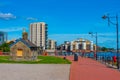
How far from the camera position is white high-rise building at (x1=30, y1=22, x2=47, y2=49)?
176375 mm

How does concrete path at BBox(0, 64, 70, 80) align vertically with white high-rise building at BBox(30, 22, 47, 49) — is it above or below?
below

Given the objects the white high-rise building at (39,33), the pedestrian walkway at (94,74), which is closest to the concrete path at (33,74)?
the pedestrian walkway at (94,74)

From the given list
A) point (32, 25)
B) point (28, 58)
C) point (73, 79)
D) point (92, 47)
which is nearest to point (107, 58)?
point (28, 58)

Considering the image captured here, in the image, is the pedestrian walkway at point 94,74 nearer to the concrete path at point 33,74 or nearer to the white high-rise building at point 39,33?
the concrete path at point 33,74

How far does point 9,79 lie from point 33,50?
114 feet

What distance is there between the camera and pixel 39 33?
590ft

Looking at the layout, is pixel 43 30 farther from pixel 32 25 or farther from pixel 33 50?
pixel 33 50

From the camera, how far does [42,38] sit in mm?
176375

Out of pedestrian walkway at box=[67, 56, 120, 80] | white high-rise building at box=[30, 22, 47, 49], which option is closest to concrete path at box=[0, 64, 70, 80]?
pedestrian walkway at box=[67, 56, 120, 80]

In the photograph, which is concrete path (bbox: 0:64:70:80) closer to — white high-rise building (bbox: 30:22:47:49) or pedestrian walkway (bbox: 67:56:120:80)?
pedestrian walkway (bbox: 67:56:120:80)

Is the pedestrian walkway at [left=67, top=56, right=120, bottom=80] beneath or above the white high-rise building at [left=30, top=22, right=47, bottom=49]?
beneath

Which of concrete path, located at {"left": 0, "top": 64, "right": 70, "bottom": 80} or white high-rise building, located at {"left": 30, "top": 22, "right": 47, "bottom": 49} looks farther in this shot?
white high-rise building, located at {"left": 30, "top": 22, "right": 47, "bottom": 49}

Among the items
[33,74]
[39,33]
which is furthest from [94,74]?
[39,33]

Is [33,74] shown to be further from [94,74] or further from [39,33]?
[39,33]
